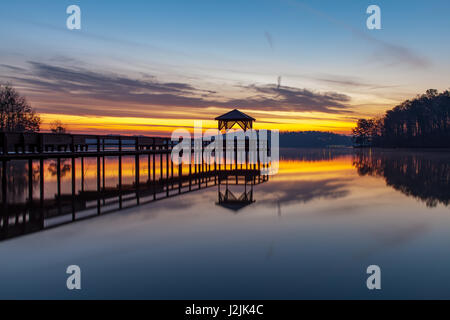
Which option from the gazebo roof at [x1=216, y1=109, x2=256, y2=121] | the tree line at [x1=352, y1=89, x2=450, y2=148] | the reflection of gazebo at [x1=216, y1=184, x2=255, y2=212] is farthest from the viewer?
the tree line at [x1=352, y1=89, x2=450, y2=148]

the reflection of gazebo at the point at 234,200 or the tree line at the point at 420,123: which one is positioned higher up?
the tree line at the point at 420,123

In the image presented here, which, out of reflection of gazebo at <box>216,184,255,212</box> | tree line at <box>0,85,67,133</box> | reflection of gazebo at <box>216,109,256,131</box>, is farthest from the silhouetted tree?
reflection of gazebo at <box>216,184,255,212</box>

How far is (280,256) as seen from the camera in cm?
650

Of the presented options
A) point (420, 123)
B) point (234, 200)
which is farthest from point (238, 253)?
point (420, 123)

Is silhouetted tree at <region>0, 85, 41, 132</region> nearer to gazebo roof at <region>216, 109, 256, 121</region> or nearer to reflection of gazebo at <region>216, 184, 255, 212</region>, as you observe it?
gazebo roof at <region>216, 109, 256, 121</region>

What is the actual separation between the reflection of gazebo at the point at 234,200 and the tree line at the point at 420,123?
95.8 meters

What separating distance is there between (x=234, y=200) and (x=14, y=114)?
213 feet

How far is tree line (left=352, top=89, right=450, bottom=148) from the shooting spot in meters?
96.5

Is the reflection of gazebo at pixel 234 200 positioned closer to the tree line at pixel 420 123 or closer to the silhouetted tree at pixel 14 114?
the silhouetted tree at pixel 14 114

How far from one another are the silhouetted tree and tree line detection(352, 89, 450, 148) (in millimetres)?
92710

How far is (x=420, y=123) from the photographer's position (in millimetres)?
99875

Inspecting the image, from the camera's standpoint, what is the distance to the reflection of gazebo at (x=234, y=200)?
12172 mm

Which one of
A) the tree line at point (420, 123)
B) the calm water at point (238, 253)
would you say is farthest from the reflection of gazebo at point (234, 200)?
the tree line at point (420, 123)
